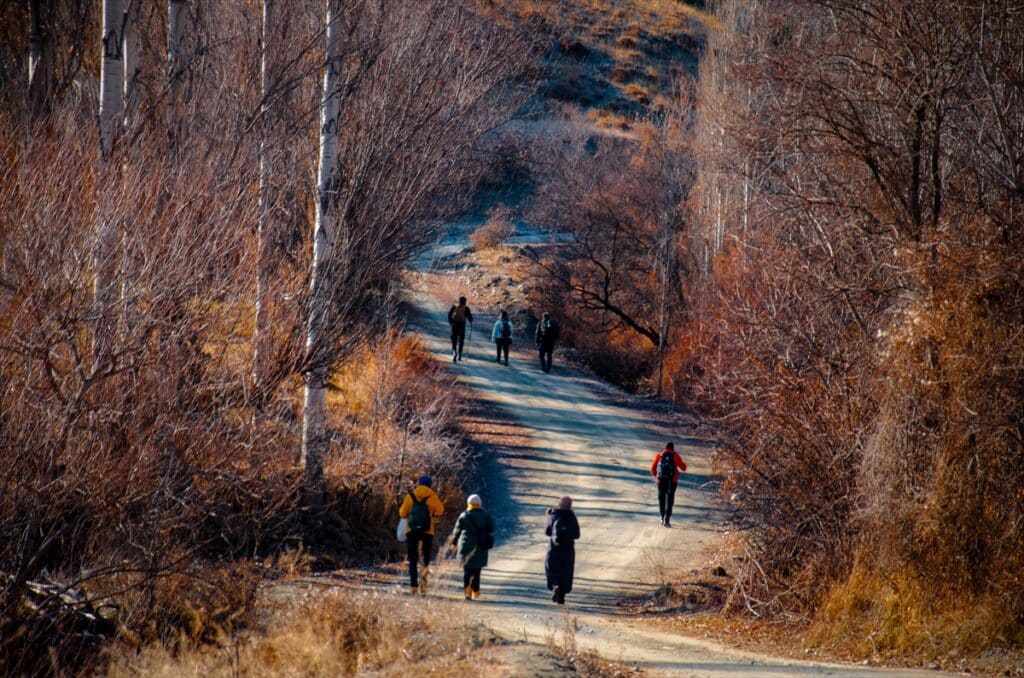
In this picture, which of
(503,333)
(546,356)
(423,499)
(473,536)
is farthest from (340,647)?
(546,356)

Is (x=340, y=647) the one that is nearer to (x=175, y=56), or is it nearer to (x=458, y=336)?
(x=175, y=56)

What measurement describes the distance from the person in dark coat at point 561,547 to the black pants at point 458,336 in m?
15.7

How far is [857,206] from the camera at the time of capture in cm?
1411

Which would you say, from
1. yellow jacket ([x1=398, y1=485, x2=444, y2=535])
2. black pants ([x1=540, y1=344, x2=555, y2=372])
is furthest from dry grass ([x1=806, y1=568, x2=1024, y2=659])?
black pants ([x1=540, y1=344, x2=555, y2=372])

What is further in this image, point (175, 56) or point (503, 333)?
point (503, 333)

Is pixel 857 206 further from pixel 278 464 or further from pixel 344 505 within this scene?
pixel 344 505

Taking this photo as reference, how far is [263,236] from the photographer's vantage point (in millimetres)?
13469

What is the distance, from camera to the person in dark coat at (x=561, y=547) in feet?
46.5

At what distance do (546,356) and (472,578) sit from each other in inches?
743

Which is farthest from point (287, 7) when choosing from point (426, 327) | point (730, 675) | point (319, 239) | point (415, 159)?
point (426, 327)

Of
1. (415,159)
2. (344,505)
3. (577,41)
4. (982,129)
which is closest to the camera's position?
(982,129)

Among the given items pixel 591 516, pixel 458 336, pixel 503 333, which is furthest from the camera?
pixel 503 333

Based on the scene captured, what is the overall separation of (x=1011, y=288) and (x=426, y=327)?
25.3m

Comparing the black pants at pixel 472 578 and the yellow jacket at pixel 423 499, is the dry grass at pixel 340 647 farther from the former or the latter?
the yellow jacket at pixel 423 499
